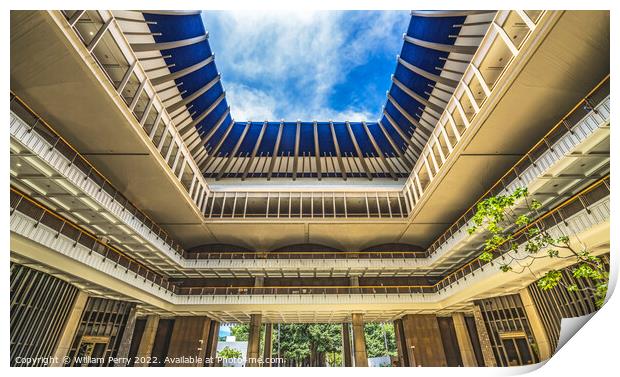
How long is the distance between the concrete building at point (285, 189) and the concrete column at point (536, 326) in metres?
0.12

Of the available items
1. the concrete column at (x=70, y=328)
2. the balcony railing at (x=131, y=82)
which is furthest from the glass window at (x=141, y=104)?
the concrete column at (x=70, y=328)

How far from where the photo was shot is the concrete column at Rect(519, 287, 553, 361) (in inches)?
640

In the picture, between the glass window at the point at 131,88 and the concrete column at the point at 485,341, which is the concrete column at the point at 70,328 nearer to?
the glass window at the point at 131,88

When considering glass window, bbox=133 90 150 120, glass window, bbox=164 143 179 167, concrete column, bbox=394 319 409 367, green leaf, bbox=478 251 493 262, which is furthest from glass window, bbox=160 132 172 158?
concrete column, bbox=394 319 409 367

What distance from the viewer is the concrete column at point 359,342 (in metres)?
20.9

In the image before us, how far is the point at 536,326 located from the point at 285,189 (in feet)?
60.3

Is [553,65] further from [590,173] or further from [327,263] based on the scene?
[327,263]

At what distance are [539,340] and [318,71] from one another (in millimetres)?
18875

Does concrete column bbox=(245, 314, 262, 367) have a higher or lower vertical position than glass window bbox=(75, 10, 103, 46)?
lower

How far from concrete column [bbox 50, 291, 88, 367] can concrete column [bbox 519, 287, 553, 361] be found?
25.2 metres

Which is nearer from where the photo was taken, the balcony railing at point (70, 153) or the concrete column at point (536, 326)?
the balcony railing at point (70, 153)

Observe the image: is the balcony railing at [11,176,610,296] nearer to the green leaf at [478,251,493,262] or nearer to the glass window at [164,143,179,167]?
the green leaf at [478,251,493,262]
